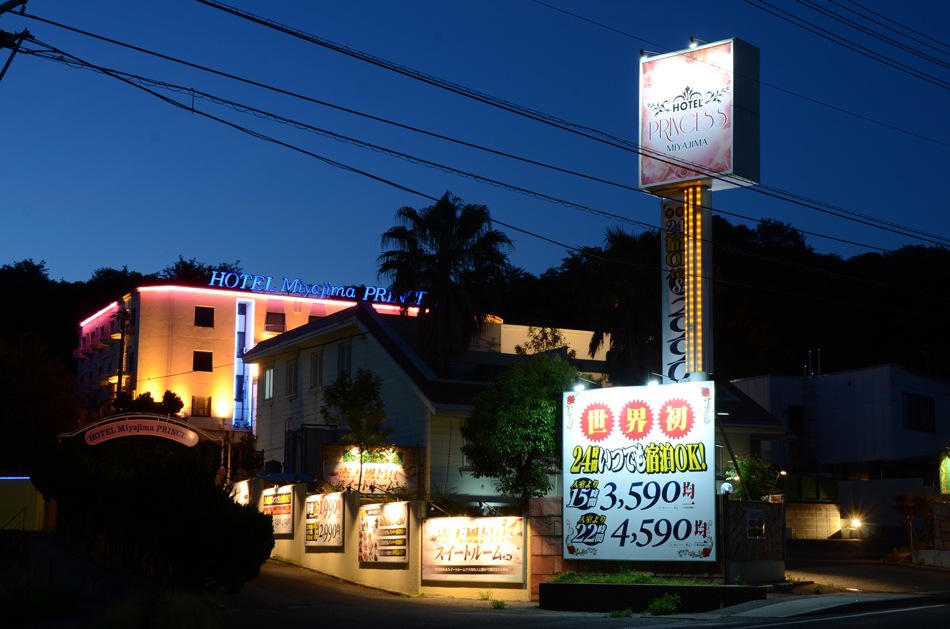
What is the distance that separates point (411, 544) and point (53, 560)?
7.63 metres

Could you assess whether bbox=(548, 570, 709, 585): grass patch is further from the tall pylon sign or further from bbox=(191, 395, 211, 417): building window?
bbox=(191, 395, 211, 417): building window

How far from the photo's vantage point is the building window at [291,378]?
39116 millimetres

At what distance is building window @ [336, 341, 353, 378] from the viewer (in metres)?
35.5

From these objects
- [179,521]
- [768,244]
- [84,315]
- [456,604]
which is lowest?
[456,604]

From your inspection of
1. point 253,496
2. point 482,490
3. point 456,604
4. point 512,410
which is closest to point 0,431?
point 253,496

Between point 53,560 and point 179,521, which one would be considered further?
point 53,560

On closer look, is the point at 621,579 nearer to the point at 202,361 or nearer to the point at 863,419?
the point at 863,419

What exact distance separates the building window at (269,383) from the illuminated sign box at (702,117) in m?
19.8

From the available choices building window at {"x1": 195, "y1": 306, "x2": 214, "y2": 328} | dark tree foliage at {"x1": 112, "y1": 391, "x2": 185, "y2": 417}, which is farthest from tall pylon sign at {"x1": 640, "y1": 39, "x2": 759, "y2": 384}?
building window at {"x1": 195, "y1": 306, "x2": 214, "y2": 328}

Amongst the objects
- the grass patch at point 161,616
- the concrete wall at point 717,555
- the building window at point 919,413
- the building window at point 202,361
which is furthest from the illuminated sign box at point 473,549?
the building window at point 202,361

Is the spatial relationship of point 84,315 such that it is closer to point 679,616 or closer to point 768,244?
point 768,244

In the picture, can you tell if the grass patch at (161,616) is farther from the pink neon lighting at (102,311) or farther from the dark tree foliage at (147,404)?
the pink neon lighting at (102,311)

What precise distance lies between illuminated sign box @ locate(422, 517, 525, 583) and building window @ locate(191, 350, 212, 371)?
47.1m

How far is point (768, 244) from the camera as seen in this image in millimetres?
83812
